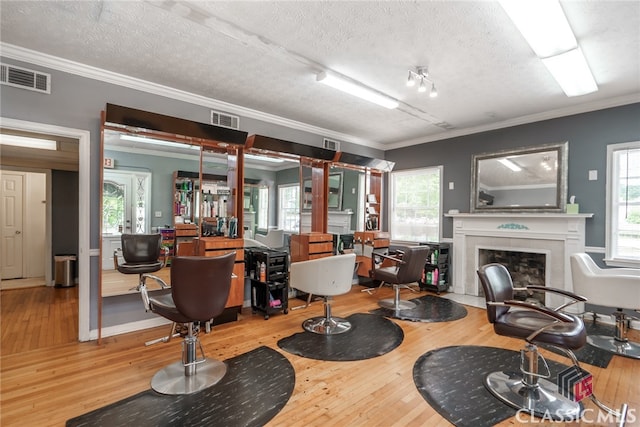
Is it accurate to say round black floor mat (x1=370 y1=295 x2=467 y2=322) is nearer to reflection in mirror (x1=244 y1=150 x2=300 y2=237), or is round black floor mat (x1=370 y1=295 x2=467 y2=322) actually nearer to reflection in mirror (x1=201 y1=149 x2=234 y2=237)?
reflection in mirror (x1=244 y1=150 x2=300 y2=237)

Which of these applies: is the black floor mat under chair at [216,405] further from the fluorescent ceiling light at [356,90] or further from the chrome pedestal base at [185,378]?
the fluorescent ceiling light at [356,90]

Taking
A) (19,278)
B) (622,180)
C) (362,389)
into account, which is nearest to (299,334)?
(362,389)

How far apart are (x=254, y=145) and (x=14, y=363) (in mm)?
3029

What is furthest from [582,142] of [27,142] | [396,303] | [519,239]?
[27,142]

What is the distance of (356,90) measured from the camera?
3.34 meters

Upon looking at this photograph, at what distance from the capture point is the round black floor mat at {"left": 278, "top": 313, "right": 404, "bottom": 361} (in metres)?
2.77

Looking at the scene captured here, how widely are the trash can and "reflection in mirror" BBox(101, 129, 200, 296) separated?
2796 mm

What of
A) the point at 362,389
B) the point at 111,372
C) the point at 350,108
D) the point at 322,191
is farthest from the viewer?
the point at 322,191

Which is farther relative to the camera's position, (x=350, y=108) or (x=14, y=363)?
(x=350, y=108)

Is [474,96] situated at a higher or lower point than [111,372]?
higher

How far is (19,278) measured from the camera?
5.57 metres

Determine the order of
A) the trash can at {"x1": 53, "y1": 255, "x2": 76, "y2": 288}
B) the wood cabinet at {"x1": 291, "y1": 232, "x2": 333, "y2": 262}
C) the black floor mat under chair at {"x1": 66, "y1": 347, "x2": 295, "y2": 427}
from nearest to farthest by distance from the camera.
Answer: the black floor mat under chair at {"x1": 66, "y1": 347, "x2": 295, "y2": 427}
the wood cabinet at {"x1": 291, "y1": 232, "x2": 333, "y2": 262}
the trash can at {"x1": 53, "y1": 255, "x2": 76, "y2": 288}

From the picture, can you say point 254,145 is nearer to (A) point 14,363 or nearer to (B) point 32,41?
(B) point 32,41

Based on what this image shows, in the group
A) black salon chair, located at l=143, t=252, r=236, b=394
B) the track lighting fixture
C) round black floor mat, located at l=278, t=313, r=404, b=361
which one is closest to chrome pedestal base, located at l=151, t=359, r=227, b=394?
black salon chair, located at l=143, t=252, r=236, b=394
